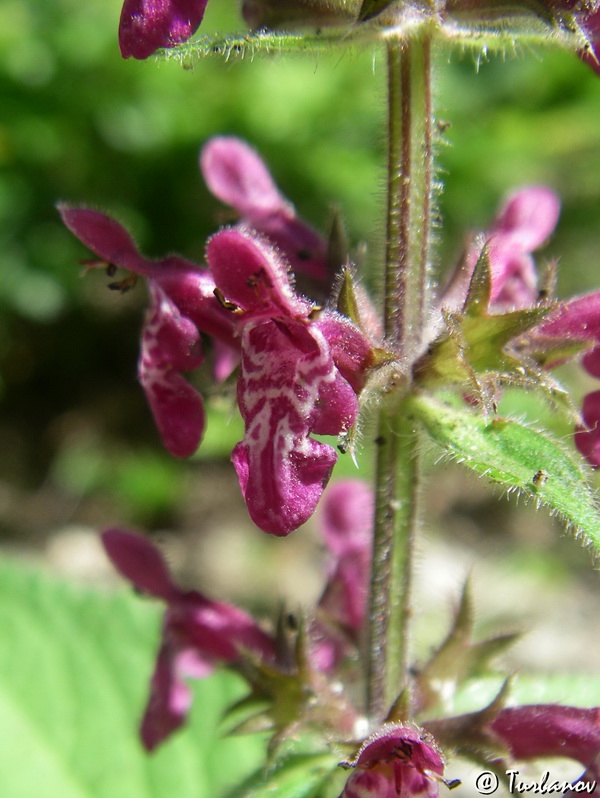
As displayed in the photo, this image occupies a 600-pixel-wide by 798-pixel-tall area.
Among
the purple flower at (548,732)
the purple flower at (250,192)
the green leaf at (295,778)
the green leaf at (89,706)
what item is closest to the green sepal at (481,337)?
the purple flower at (250,192)

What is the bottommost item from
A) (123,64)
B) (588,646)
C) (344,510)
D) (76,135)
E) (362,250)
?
(588,646)

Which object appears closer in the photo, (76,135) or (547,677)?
(547,677)

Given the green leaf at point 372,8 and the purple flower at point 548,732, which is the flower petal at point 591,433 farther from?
the green leaf at point 372,8

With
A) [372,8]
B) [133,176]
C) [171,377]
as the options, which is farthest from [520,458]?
[133,176]

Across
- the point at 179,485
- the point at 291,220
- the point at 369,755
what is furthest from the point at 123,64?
the point at 369,755

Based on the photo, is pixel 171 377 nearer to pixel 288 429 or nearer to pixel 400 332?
pixel 288 429

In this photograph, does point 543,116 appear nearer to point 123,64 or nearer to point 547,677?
point 123,64
